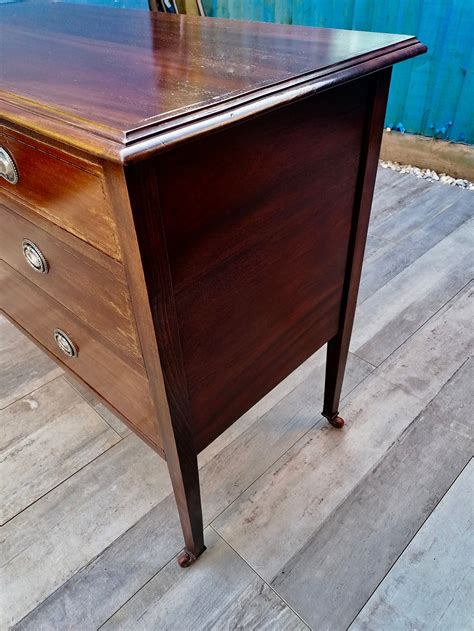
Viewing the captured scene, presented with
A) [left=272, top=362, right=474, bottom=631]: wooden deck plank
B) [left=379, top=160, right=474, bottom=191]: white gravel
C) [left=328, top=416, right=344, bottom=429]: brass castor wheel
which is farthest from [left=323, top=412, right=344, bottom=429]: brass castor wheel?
[left=379, top=160, right=474, bottom=191]: white gravel

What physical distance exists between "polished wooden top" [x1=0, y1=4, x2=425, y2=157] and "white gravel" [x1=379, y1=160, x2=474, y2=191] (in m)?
1.65

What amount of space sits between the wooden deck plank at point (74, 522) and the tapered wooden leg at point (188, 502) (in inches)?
6.0

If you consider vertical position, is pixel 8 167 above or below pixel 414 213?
above

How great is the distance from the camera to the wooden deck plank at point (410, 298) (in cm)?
142

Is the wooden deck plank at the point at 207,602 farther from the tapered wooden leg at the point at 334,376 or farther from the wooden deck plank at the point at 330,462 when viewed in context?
the tapered wooden leg at the point at 334,376

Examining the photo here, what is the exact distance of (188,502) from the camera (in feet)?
2.70

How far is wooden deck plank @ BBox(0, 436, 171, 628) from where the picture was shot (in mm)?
920

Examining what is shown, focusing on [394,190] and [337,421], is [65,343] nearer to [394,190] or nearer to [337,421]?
[337,421]

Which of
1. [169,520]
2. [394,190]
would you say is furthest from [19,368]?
[394,190]

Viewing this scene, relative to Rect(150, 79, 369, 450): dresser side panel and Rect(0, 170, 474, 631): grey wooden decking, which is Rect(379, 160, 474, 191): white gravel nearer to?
Rect(0, 170, 474, 631): grey wooden decking

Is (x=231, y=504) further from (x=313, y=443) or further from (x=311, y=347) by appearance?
(x=311, y=347)

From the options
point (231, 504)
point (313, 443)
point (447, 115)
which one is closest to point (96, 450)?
point (231, 504)

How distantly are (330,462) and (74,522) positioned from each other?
0.56 meters

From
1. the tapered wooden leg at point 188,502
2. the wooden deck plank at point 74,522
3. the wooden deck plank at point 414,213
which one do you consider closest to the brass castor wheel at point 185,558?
the tapered wooden leg at point 188,502
